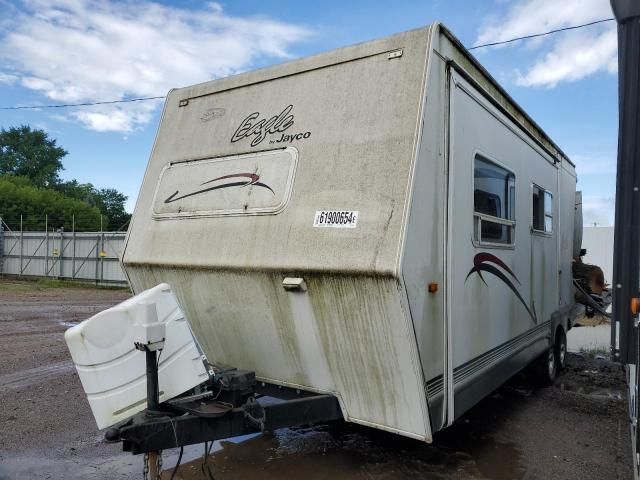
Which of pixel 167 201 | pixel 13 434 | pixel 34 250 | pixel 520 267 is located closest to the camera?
pixel 167 201

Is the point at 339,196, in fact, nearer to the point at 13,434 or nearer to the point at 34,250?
the point at 13,434

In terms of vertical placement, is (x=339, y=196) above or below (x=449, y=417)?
Result: above

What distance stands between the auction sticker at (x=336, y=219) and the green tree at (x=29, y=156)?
207ft

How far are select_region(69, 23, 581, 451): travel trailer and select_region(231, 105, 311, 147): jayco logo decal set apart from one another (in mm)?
11

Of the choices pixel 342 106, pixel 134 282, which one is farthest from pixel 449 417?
pixel 134 282

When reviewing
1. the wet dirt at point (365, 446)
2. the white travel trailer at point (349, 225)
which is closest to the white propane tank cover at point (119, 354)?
the white travel trailer at point (349, 225)

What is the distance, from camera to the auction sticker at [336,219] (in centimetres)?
341

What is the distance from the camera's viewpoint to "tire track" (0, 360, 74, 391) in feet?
22.1

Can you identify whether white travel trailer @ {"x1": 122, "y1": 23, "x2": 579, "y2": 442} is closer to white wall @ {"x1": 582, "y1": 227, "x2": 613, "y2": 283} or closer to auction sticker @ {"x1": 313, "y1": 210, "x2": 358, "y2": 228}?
auction sticker @ {"x1": 313, "y1": 210, "x2": 358, "y2": 228}

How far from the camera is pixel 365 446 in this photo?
15.8ft

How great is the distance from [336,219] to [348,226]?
111mm

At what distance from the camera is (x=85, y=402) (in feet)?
19.9

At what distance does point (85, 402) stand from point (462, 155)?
4850 millimetres

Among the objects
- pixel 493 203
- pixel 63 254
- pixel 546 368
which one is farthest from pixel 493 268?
pixel 63 254
